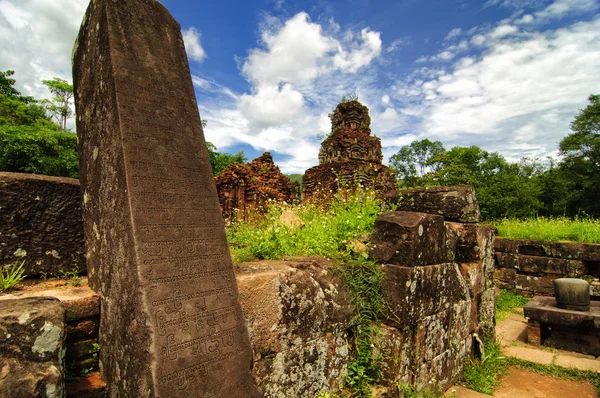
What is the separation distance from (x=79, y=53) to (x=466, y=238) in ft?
15.1

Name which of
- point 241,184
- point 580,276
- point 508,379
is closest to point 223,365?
point 508,379

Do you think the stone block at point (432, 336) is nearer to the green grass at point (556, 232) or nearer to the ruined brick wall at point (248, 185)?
the green grass at point (556, 232)

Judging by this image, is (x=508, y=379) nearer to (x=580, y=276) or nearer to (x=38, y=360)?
(x=38, y=360)

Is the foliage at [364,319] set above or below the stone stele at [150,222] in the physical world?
below

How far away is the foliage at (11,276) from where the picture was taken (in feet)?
6.16

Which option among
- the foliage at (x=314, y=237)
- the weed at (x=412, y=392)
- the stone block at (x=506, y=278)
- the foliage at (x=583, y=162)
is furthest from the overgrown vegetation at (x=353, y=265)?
the foliage at (x=583, y=162)

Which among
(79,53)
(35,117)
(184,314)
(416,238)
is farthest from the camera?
(35,117)

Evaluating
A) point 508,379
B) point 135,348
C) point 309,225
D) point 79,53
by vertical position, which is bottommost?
point 508,379

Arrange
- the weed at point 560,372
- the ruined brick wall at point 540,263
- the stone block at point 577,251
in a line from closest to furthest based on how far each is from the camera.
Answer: the weed at point 560,372 → the stone block at point 577,251 → the ruined brick wall at point 540,263

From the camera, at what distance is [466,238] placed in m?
4.53

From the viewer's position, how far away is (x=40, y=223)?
2.10 meters

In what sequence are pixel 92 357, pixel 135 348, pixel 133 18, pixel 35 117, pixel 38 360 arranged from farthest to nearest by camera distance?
pixel 35 117
pixel 133 18
pixel 92 357
pixel 135 348
pixel 38 360

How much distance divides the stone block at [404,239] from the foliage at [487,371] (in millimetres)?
1664

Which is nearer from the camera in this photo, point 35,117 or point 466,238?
point 466,238
